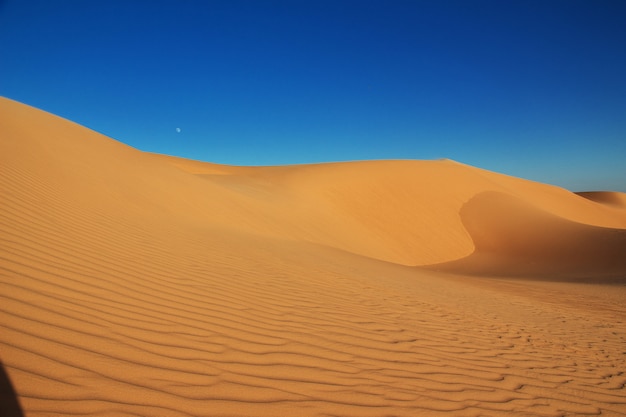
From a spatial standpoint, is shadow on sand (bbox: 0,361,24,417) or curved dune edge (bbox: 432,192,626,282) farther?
curved dune edge (bbox: 432,192,626,282)

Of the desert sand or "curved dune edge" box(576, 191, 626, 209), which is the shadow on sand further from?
"curved dune edge" box(576, 191, 626, 209)

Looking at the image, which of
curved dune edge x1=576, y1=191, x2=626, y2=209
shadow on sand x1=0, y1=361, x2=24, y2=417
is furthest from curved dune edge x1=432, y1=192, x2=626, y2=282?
curved dune edge x1=576, y1=191, x2=626, y2=209

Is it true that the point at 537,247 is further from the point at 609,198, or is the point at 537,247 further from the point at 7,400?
the point at 609,198

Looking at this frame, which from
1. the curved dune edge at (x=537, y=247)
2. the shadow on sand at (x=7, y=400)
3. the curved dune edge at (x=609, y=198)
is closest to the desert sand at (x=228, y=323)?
the shadow on sand at (x=7, y=400)

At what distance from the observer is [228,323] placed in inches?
128

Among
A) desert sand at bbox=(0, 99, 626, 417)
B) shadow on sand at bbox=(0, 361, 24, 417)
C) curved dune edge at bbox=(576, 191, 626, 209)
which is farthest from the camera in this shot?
curved dune edge at bbox=(576, 191, 626, 209)

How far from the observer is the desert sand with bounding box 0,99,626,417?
2.21 m

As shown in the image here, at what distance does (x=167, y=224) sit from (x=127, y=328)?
4.98 meters

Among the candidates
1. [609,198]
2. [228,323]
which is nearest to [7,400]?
[228,323]

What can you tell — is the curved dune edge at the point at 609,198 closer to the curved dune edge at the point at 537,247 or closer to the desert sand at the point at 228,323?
the curved dune edge at the point at 537,247

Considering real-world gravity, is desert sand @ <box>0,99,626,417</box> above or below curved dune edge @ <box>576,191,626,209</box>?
below

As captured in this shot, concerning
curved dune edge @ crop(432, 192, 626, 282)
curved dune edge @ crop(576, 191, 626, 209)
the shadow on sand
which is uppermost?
curved dune edge @ crop(576, 191, 626, 209)

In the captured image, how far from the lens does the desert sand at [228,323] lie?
7.25 ft

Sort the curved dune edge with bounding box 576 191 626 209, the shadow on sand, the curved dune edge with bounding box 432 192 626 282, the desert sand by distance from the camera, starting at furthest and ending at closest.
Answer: the curved dune edge with bounding box 576 191 626 209
the curved dune edge with bounding box 432 192 626 282
the desert sand
the shadow on sand
